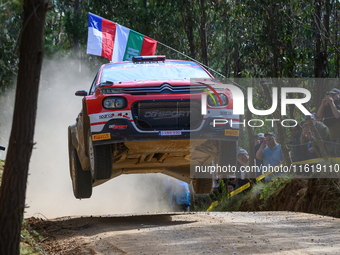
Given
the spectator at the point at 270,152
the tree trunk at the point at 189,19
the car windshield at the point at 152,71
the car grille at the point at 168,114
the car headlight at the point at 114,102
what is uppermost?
the tree trunk at the point at 189,19

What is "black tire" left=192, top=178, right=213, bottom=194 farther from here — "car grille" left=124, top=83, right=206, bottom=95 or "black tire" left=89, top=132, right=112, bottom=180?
"car grille" left=124, top=83, right=206, bottom=95

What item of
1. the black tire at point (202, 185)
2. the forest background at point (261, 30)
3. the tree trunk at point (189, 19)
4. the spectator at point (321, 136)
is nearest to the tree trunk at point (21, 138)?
the forest background at point (261, 30)

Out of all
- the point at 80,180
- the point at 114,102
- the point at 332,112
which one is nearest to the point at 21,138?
the point at 114,102

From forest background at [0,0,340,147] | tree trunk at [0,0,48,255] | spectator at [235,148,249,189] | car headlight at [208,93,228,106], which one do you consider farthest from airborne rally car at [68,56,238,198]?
spectator at [235,148,249,189]

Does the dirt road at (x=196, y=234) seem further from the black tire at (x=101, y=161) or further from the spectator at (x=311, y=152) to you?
the spectator at (x=311, y=152)

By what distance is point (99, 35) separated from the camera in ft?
43.3

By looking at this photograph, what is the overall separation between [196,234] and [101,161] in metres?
1.58

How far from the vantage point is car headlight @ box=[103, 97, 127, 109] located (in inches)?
243

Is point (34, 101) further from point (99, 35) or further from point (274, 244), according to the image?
point (99, 35)

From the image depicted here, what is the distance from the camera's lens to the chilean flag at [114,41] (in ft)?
43.1

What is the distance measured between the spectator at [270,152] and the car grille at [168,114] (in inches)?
222

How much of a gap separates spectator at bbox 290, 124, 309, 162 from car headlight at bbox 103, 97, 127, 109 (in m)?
5.44

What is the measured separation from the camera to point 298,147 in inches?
409

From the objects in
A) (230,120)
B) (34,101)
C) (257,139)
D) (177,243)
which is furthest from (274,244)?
(257,139)
